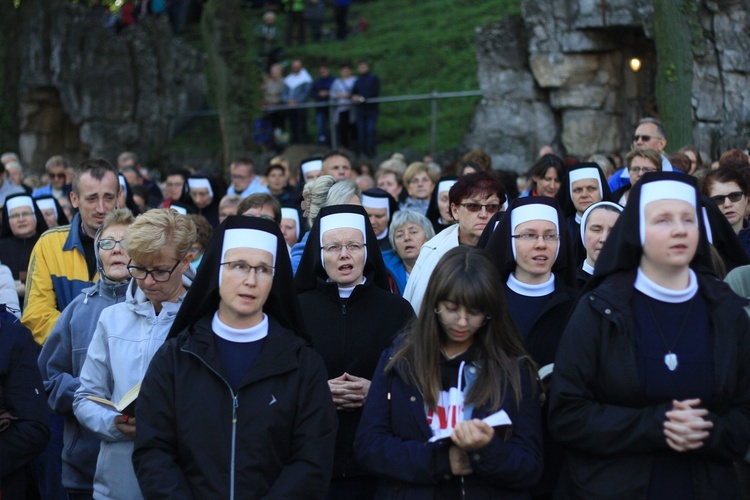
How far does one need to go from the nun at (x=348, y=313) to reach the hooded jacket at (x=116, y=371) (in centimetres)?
86

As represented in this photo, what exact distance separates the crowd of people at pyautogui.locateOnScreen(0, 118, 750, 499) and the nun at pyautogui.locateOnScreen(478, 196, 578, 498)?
12 millimetres

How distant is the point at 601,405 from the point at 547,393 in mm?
547

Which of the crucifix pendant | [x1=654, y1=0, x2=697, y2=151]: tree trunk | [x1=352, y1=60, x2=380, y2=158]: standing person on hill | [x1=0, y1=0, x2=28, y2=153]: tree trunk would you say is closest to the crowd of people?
the crucifix pendant

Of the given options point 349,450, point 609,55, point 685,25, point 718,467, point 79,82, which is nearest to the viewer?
point 718,467

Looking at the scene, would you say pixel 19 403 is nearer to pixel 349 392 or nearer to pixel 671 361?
pixel 349 392

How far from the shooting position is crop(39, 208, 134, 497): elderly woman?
17.3ft

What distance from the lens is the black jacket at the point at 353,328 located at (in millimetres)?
5453

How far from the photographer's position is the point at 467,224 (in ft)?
21.0

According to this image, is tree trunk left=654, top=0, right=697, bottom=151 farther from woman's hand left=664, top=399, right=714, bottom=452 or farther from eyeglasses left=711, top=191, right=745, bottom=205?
woman's hand left=664, top=399, right=714, bottom=452

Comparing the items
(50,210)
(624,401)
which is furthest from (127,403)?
(50,210)

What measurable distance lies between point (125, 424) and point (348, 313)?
140cm

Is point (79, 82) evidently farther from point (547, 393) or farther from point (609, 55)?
point (547, 393)

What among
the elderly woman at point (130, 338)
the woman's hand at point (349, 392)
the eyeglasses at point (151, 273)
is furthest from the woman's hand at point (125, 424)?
the woman's hand at point (349, 392)

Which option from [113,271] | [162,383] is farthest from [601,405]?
[113,271]
